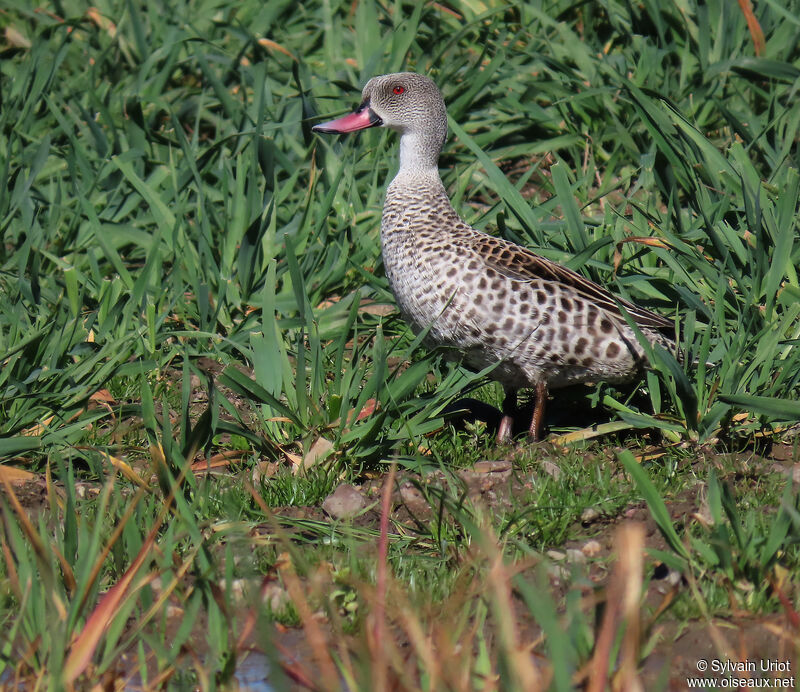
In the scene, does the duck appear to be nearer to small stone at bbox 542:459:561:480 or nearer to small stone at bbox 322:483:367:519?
small stone at bbox 542:459:561:480

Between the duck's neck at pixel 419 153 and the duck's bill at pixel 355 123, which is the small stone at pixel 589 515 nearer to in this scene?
the duck's neck at pixel 419 153

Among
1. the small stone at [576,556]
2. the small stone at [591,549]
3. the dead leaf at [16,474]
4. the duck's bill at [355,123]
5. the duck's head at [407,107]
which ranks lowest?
the dead leaf at [16,474]

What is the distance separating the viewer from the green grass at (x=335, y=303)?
2.95 metres

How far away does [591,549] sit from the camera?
3406mm

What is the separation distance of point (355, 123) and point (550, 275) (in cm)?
125

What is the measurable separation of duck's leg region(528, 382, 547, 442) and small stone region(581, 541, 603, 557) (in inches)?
36.4

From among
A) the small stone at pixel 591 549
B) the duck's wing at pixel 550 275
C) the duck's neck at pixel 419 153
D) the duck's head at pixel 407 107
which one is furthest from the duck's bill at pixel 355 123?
the small stone at pixel 591 549

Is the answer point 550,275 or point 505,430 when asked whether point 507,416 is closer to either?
point 505,430

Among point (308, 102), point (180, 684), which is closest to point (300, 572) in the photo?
point (180, 684)

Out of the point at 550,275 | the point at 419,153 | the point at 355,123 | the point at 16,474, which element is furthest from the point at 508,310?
the point at 16,474

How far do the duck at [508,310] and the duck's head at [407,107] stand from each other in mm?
416

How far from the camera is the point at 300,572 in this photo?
3238mm

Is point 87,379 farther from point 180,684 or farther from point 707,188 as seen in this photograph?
point 707,188

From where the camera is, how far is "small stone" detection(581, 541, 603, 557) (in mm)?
3388
